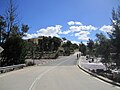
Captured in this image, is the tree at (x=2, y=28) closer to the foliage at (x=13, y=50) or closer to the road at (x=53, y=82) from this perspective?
the foliage at (x=13, y=50)

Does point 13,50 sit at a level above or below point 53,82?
above

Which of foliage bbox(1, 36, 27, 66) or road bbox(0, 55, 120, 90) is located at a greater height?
foliage bbox(1, 36, 27, 66)

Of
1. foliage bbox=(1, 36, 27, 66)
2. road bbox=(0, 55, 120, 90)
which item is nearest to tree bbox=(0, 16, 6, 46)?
foliage bbox=(1, 36, 27, 66)

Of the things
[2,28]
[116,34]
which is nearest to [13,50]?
[2,28]

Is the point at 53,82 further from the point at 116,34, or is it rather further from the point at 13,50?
the point at 13,50

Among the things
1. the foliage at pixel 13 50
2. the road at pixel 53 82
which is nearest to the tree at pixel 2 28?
the foliage at pixel 13 50

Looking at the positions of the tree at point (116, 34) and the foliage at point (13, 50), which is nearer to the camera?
the tree at point (116, 34)

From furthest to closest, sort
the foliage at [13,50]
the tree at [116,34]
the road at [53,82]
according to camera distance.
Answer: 1. the foliage at [13,50]
2. the tree at [116,34]
3. the road at [53,82]

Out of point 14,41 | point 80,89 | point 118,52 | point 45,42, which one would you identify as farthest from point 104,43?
point 45,42

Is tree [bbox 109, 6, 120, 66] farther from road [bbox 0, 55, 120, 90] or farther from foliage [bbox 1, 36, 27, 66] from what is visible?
foliage [bbox 1, 36, 27, 66]

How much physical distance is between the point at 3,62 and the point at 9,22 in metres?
12.5

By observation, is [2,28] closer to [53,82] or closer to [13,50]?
[13,50]

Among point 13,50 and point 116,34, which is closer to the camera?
point 116,34

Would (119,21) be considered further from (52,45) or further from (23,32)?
(52,45)
